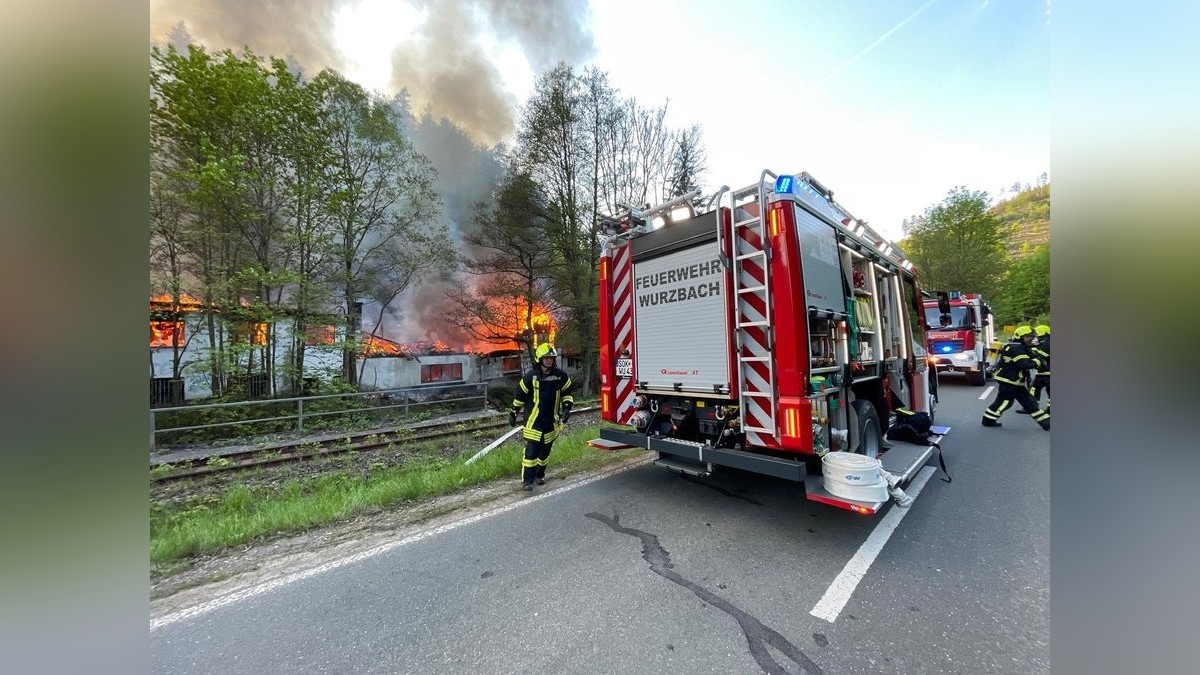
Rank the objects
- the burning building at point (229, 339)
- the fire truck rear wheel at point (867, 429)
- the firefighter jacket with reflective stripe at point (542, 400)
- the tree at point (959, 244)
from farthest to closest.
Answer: the tree at point (959, 244) < the burning building at point (229, 339) < the firefighter jacket with reflective stripe at point (542, 400) < the fire truck rear wheel at point (867, 429)

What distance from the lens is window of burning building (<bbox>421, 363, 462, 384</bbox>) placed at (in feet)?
70.7

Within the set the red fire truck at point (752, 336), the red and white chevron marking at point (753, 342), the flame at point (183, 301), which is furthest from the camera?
the flame at point (183, 301)

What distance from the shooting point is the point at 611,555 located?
299 cm

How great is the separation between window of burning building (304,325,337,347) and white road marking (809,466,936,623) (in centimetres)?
1308

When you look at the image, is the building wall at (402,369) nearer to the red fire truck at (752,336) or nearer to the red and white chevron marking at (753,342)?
the red fire truck at (752,336)

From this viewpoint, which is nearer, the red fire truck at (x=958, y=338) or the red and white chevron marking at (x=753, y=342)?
the red and white chevron marking at (x=753, y=342)

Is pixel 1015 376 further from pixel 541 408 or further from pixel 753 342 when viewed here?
pixel 541 408

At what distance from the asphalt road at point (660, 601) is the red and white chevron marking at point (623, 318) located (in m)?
1.24

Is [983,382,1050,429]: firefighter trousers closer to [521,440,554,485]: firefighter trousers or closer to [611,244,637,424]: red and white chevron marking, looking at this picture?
[611,244,637,424]: red and white chevron marking

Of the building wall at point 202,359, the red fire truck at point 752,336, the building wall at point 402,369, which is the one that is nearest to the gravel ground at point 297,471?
the red fire truck at point 752,336

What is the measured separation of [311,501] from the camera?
4.41 m

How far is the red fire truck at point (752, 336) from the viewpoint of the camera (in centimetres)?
331

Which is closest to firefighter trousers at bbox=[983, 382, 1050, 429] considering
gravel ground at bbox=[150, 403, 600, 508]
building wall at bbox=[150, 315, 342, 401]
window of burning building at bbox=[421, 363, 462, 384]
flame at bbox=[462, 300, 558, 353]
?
gravel ground at bbox=[150, 403, 600, 508]

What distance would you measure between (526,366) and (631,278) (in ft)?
56.4
